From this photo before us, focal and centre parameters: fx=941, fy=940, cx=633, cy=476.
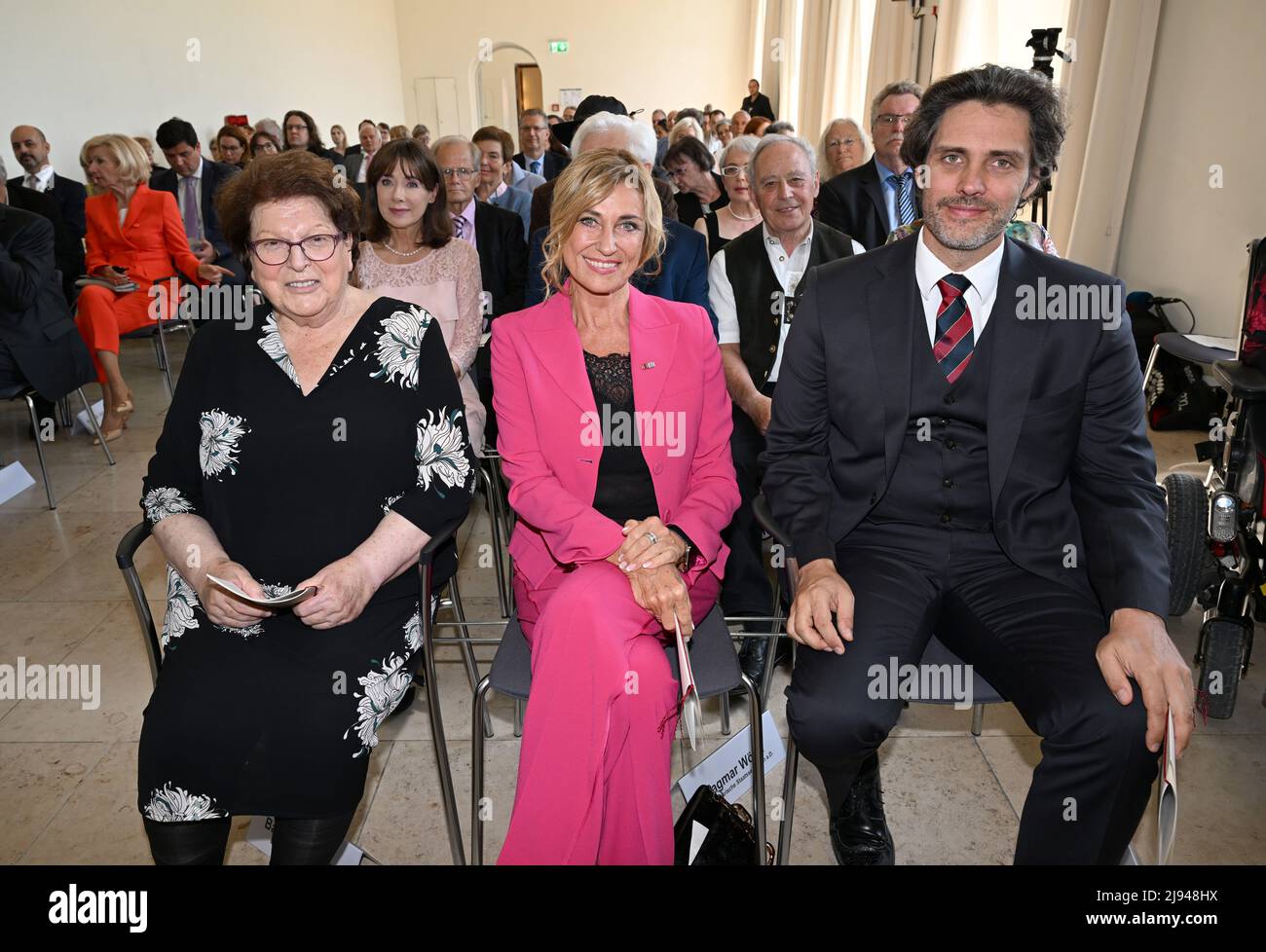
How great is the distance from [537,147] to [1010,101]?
6305 mm

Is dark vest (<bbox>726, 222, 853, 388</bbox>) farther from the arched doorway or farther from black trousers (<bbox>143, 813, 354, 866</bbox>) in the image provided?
the arched doorway

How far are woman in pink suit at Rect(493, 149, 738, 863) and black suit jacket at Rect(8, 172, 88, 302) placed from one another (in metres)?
4.77

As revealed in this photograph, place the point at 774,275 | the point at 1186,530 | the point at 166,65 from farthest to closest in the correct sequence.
A: the point at 166,65 < the point at 774,275 < the point at 1186,530

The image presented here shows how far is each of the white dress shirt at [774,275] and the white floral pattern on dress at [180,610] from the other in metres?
1.88

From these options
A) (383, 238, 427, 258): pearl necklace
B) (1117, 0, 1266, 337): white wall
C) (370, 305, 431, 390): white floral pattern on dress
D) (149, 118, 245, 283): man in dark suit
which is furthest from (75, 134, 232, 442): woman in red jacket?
(1117, 0, 1266, 337): white wall

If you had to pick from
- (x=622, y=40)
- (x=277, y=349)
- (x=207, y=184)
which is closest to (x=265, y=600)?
(x=277, y=349)

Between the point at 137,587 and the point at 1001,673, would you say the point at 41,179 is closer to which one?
the point at 137,587

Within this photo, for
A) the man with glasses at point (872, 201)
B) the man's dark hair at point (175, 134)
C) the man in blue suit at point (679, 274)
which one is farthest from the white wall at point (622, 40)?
the man in blue suit at point (679, 274)

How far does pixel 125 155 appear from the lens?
563 cm

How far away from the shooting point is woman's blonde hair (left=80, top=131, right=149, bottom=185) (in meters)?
5.57

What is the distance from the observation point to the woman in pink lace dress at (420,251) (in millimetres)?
3514

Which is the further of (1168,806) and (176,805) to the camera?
(176,805)

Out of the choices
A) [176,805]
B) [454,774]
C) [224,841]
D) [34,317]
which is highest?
[34,317]

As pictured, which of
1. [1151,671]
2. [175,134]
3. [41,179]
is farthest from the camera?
[175,134]
